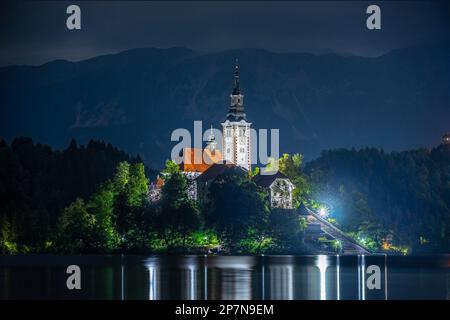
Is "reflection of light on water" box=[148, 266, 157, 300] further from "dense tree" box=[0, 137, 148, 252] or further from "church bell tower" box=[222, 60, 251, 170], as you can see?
"church bell tower" box=[222, 60, 251, 170]

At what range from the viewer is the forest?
13038 cm

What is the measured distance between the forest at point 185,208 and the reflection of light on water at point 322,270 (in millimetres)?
4346

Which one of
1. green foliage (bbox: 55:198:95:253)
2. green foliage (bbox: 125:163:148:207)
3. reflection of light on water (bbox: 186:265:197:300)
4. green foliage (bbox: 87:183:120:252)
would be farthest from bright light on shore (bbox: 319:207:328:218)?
reflection of light on water (bbox: 186:265:197:300)

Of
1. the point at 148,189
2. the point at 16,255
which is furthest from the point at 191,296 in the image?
the point at 148,189

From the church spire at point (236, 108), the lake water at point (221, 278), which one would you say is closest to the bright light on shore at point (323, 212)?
the lake water at point (221, 278)

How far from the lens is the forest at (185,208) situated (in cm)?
13038

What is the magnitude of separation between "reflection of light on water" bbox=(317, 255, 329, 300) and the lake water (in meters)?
0.08

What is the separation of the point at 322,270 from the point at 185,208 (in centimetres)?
2867

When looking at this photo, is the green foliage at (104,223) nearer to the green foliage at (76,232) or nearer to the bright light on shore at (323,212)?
the green foliage at (76,232)

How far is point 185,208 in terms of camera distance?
129250 mm
